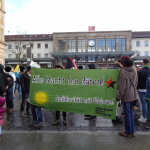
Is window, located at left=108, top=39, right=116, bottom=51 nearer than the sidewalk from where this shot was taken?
No

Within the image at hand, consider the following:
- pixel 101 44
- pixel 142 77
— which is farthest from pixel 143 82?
pixel 101 44

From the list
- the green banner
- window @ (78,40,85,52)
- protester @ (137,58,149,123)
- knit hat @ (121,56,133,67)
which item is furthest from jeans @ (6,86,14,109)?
window @ (78,40,85,52)

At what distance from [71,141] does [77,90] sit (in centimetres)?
Result: 131

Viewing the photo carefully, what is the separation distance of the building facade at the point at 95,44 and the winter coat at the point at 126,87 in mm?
41115

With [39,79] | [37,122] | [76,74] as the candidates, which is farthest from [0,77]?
[76,74]

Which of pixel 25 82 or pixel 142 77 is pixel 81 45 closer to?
pixel 25 82

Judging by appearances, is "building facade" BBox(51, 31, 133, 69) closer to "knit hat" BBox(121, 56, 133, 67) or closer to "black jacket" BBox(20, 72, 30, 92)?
"black jacket" BBox(20, 72, 30, 92)

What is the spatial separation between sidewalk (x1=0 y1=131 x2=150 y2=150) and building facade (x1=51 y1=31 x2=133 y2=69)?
4116cm

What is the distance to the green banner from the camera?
13.3 feet

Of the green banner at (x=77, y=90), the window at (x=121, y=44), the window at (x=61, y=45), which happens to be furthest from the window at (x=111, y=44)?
the green banner at (x=77, y=90)

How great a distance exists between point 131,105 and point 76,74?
162 cm

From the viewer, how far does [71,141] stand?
11.5ft

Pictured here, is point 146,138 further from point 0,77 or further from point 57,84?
point 0,77

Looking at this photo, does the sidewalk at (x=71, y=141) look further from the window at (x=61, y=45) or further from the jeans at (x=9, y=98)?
the window at (x=61, y=45)
